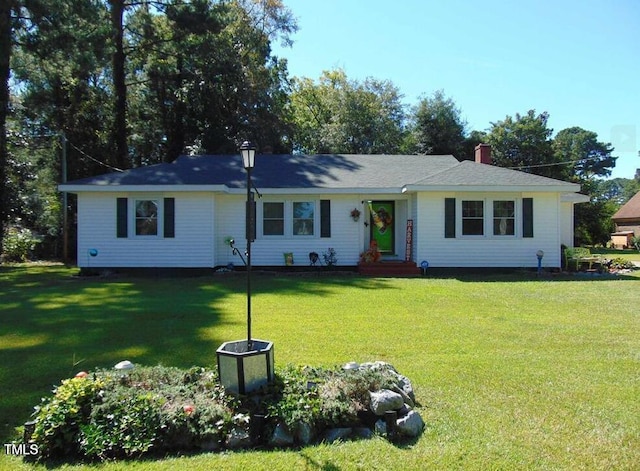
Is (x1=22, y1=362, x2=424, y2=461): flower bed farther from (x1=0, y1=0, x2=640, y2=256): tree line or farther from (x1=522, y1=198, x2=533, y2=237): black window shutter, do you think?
(x1=0, y1=0, x2=640, y2=256): tree line

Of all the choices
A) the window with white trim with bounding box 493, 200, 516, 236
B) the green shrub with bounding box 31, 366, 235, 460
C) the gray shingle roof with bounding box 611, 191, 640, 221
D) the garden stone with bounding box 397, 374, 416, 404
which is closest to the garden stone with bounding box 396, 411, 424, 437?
the garden stone with bounding box 397, 374, 416, 404

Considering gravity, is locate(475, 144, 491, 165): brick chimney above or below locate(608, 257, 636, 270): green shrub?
above

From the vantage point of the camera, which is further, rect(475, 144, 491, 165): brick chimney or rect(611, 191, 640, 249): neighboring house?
rect(611, 191, 640, 249): neighboring house

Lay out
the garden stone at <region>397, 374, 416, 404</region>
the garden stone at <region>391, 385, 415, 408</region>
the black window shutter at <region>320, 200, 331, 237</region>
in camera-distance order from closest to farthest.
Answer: the garden stone at <region>391, 385, 415, 408</region> < the garden stone at <region>397, 374, 416, 404</region> < the black window shutter at <region>320, 200, 331, 237</region>

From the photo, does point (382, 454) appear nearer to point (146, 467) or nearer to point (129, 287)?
point (146, 467)

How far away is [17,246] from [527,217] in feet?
68.0

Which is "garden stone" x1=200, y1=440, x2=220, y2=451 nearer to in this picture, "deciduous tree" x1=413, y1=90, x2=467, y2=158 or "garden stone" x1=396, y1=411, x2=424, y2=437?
"garden stone" x1=396, y1=411, x2=424, y2=437

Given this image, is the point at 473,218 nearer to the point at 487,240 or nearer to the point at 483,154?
the point at 487,240

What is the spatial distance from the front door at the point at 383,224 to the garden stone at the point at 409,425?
12678 mm

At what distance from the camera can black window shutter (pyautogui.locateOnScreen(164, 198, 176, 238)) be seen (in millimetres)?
14789

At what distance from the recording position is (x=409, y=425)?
3.70 metres

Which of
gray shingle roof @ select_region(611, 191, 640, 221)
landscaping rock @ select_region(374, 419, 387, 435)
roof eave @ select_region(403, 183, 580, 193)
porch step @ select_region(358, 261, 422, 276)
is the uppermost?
gray shingle roof @ select_region(611, 191, 640, 221)

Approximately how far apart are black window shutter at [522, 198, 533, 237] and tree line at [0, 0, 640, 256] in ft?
36.6

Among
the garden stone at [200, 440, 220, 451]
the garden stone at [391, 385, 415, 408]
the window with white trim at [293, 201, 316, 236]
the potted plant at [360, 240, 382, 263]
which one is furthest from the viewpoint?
the window with white trim at [293, 201, 316, 236]
